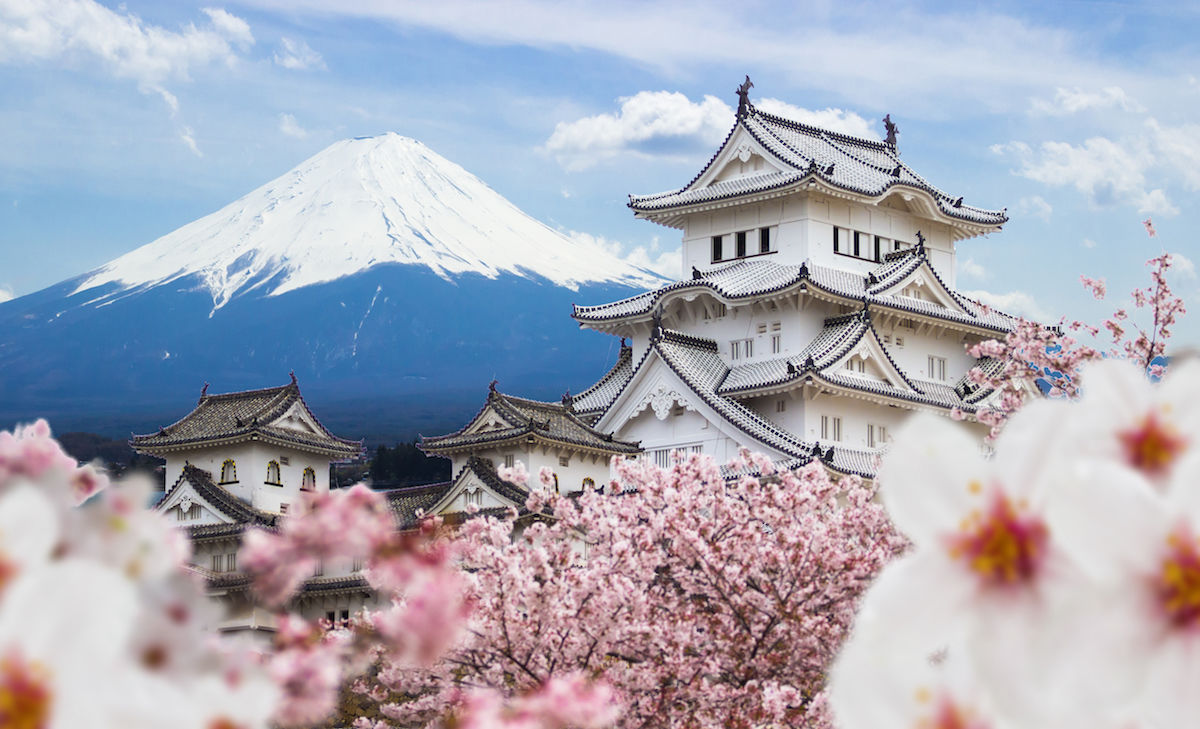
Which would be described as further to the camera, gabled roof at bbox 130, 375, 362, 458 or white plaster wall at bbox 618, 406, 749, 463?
gabled roof at bbox 130, 375, 362, 458

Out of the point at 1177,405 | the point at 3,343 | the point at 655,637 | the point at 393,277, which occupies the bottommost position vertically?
the point at 655,637

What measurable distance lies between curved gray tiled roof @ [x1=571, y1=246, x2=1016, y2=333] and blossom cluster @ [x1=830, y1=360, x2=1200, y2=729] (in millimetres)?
33014

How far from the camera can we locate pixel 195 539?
38719 millimetres

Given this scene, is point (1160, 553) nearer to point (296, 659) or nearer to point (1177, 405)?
point (1177, 405)

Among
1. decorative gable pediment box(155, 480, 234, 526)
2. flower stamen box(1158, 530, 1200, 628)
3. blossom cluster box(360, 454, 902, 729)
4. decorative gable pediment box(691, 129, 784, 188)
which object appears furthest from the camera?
decorative gable pediment box(155, 480, 234, 526)

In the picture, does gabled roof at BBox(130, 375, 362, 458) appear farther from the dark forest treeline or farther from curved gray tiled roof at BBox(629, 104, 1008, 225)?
the dark forest treeline

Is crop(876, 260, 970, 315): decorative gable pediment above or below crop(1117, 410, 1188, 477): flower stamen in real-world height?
above

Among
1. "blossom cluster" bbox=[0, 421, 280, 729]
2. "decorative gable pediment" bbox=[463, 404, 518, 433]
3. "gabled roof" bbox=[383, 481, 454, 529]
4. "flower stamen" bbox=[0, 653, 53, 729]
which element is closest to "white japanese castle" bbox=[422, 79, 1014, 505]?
"decorative gable pediment" bbox=[463, 404, 518, 433]

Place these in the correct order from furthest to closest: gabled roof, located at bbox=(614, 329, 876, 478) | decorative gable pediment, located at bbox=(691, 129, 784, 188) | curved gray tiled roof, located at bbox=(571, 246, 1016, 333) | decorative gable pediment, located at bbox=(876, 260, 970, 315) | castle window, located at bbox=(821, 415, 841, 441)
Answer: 1. decorative gable pediment, located at bbox=(691, 129, 784, 188)
2. decorative gable pediment, located at bbox=(876, 260, 970, 315)
3. curved gray tiled roof, located at bbox=(571, 246, 1016, 333)
4. castle window, located at bbox=(821, 415, 841, 441)
5. gabled roof, located at bbox=(614, 329, 876, 478)

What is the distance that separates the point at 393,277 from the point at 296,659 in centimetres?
18599

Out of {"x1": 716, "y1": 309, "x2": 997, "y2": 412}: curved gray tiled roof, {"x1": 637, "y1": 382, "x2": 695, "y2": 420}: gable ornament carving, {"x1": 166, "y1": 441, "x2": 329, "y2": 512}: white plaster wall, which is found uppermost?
{"x1": 716, "y1": 309, "x2": 997, "y2": 412}: curved gray tiled roof

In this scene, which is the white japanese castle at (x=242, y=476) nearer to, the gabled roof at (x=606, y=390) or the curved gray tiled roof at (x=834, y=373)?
the gabled roof at (x=606, y=390)

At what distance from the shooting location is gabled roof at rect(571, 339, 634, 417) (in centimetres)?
3914

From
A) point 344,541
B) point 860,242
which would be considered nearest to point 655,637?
point 344,541
